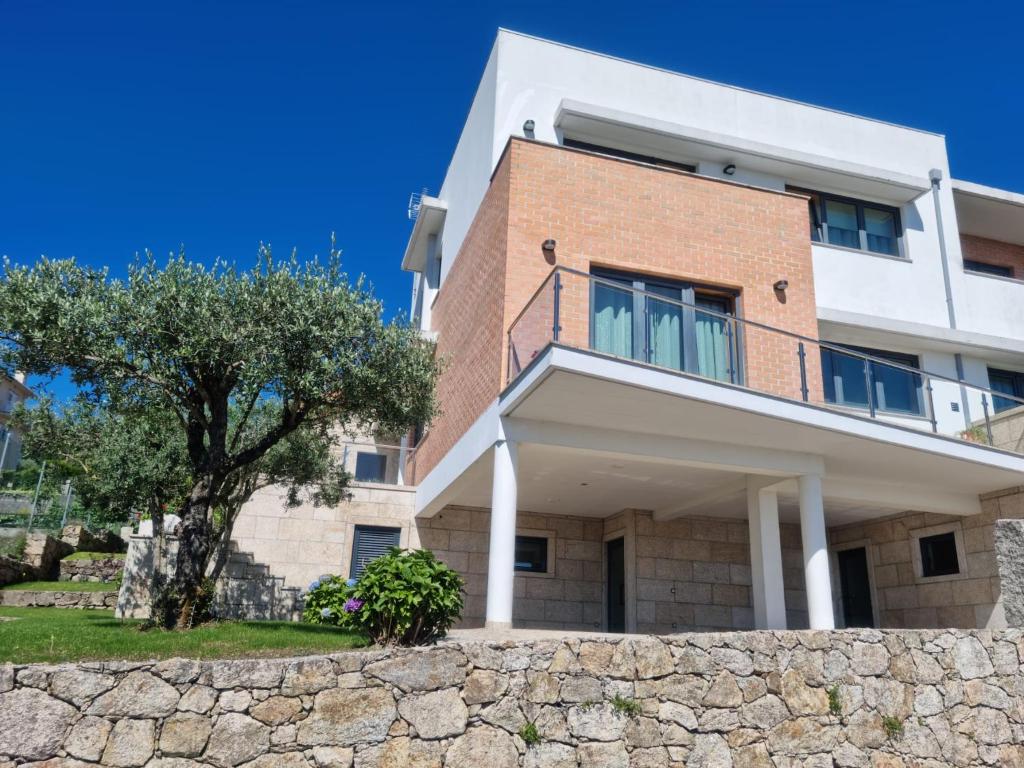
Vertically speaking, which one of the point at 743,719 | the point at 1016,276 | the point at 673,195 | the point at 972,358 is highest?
the point at 1016,276

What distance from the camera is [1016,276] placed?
19.5 m

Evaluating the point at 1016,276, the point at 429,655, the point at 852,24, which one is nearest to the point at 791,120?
the point at 852,24

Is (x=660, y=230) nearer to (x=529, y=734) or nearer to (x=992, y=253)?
(x=529, y=734)

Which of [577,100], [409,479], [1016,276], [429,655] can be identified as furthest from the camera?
[1016,276]

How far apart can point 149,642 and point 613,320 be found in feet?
21.4

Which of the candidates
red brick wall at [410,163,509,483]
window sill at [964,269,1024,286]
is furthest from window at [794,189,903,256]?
red brick wall at [410,163,509,483]

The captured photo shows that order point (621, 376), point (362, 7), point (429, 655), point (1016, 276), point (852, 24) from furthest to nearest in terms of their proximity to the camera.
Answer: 1. point (1016, 276)
2. point (362, 7)
3. point (852, 24)
4. point (621, 376)
5. point (429, 655)

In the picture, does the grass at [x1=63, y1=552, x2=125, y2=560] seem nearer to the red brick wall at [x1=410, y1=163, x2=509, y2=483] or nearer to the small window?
the small window

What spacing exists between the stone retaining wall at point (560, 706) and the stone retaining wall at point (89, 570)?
1349 centimetres

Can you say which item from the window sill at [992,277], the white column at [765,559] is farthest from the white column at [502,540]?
the window sill at [992,277]

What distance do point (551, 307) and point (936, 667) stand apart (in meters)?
6.24

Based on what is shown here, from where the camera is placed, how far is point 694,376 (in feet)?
32.6

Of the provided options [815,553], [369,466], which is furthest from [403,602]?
[369,466]

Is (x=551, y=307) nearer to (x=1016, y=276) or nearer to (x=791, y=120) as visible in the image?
(x=791, y=120)
